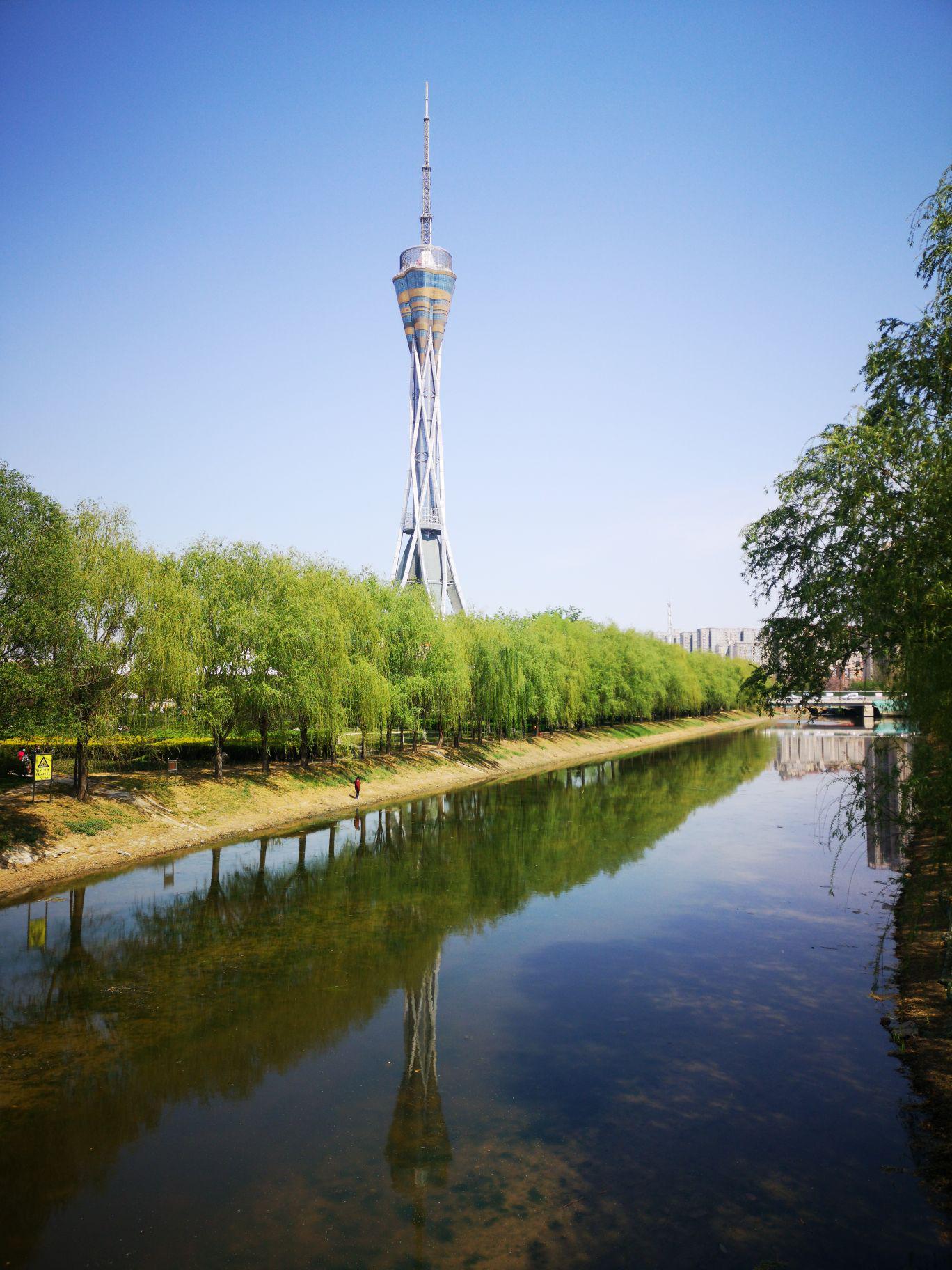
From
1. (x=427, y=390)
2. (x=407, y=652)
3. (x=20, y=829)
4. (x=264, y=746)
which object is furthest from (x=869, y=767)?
(x=427, y=390)

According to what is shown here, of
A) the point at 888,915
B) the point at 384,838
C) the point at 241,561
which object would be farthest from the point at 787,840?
the point at 241,561

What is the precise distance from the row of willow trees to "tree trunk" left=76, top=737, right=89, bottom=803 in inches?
2.8

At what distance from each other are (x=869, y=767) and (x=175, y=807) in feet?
118

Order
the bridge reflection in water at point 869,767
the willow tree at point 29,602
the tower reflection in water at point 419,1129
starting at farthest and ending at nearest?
1. the willow tree at point 29,602
2. the bridge reflection in water at point 869,767
3. the tower reflection in water at point 419,1129

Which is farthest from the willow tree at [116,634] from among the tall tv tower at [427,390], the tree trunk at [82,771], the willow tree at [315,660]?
the tall tv tower at [427,390]

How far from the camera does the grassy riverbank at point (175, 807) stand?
21.4 metres

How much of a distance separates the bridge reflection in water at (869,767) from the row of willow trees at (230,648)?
220 inches

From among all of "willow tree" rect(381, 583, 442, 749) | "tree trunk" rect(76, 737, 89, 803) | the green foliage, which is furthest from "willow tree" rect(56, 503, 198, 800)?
the green foliage

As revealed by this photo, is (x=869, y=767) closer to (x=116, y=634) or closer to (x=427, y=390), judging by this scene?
(x=116, y=634)

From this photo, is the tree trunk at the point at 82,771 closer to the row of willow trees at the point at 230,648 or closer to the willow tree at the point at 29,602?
the row of willow trees at the point at 230,648

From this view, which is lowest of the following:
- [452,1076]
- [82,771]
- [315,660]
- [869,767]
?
[452,1076]

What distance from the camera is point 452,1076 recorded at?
→ 11.0 m

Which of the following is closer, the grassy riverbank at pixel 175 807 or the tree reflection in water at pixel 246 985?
the tree reflection in water at pixel 246 985

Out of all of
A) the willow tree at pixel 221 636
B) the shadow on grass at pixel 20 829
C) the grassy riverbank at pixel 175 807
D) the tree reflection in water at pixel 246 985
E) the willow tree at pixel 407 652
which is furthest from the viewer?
the willow tree at pixel 407 652
